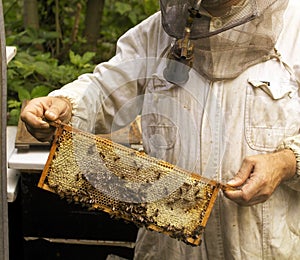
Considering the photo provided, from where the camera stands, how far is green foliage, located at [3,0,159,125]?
2.84 meters

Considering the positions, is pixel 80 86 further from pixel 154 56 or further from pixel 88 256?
pixel 88 256

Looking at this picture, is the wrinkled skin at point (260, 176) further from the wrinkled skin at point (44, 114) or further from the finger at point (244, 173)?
the wrinkled skin at point (44, 114)

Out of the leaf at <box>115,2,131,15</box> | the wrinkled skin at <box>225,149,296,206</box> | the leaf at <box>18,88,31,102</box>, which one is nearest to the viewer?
the wrinkled skin at <box>225,149,296,206</box>

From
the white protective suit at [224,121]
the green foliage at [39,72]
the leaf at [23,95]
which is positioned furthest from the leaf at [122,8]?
the white protective suit at [224,121]

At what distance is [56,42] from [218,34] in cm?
241

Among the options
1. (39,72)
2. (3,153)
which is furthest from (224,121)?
(39,72)

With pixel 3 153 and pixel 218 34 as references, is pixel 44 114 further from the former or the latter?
pixel 218 34

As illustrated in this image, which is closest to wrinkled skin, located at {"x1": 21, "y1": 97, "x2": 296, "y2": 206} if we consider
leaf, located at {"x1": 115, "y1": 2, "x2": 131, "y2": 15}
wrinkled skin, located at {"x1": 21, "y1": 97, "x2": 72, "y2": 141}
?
wrinkled skin, located at {"x1": 21, "y1": 97, "x2": 72, "y2": 141}

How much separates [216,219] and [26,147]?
959mm

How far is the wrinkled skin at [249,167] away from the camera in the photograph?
4.22 ft

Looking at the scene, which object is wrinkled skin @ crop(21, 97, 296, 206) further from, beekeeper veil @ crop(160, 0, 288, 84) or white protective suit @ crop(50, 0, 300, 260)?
beekeeper veil @ crop(160, 0, 288, 84)

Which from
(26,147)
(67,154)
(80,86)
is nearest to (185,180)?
(67,154)

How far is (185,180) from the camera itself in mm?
1335

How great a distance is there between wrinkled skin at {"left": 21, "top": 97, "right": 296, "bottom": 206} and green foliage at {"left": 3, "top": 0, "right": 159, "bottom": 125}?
129 centimetres
